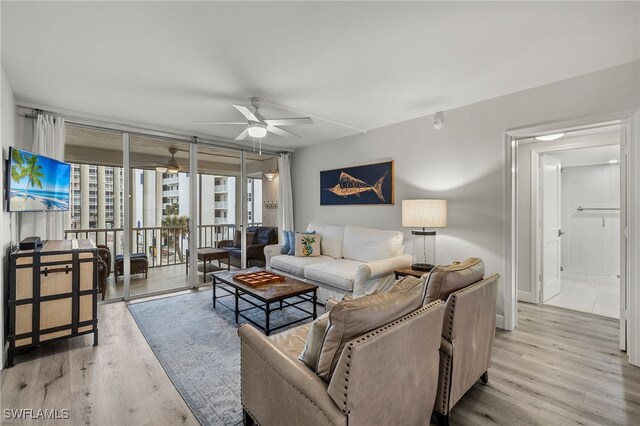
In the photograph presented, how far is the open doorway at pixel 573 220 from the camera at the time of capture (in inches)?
141

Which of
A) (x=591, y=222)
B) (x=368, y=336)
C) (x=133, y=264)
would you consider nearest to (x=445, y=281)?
(x=368, y=336)

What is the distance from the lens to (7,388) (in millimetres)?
2059

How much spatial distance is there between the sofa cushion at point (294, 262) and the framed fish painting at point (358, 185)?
3.59 feet

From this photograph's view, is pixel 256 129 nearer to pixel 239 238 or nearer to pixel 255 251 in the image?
pixel 239 238

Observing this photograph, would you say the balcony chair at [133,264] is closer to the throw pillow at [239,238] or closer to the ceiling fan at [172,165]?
the ceiling fan at [172,165]

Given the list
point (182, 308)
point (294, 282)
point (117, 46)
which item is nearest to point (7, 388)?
point (182, 308)

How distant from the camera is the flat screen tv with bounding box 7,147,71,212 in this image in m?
2.53

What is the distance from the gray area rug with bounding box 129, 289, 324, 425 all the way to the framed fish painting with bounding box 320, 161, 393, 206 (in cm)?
186

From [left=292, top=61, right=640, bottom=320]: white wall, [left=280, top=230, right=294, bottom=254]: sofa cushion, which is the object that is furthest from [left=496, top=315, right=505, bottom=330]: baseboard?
[left=280, top=230, right=294, bottom=254]: sofa cushion

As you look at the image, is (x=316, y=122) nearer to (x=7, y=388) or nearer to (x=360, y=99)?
(x=360, y=99)

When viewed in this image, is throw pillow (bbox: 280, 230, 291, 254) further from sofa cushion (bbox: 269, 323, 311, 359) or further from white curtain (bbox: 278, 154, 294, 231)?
sofa cushion (bbox: 269, 323, 311, 359)

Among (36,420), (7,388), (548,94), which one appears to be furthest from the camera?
(548,94)

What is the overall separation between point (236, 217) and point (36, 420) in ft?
12.2

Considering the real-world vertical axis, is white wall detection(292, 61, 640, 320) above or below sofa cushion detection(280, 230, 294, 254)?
above
